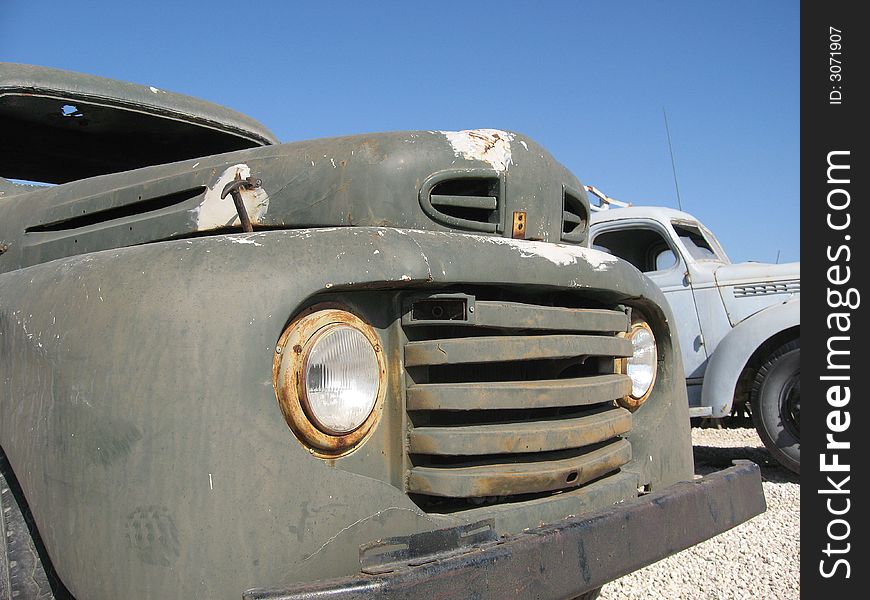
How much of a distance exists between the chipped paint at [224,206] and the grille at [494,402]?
604mm

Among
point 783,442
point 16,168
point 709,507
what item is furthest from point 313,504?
point 783,442

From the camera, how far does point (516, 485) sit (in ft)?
6.57

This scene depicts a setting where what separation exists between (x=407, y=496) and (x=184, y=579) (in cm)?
54

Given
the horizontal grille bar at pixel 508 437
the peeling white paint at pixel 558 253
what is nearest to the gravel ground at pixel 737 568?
the horizontal grille bar at pixel 508 437

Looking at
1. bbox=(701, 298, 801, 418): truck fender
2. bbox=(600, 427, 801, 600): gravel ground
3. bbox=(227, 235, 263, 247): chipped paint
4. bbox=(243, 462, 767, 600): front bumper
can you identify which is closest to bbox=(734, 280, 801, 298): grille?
bbox=(701, 298, 801, 418): truck fender

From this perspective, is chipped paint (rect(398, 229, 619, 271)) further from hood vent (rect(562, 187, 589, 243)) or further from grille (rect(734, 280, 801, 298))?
grille (rect(734, 280, 801, 298))

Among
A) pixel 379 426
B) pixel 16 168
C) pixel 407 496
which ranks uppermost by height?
pixel 16 168

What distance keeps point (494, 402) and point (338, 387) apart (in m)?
0.40

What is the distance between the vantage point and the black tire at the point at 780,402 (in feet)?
19.4

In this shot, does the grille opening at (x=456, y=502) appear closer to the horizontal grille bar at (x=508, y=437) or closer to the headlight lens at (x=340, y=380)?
the horizontal grille bar at (x=508, y=437)

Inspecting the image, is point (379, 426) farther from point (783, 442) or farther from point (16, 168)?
point (783, 442)

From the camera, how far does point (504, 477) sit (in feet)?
6.48

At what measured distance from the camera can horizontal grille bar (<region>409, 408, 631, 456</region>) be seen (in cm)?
192

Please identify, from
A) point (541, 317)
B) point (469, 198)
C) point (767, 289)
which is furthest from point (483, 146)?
point (767, 289)
